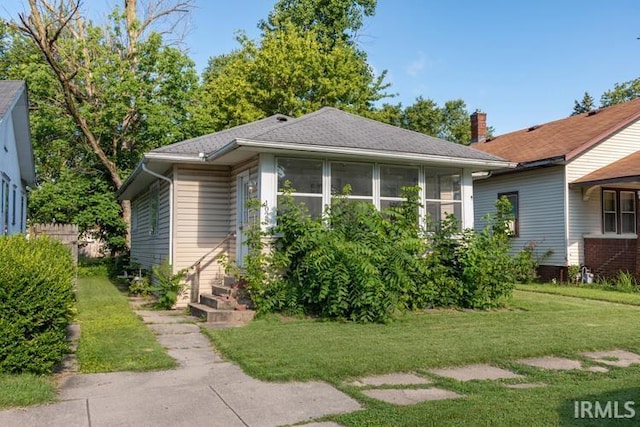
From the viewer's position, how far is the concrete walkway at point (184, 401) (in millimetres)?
4184

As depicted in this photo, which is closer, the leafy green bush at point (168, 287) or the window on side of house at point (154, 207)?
the leafy green bush at point (168, 287)

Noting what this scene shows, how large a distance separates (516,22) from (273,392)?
15.4m

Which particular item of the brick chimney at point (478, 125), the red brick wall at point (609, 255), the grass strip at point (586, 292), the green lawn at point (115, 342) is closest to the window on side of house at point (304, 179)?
the green lawn at point (115, 342)

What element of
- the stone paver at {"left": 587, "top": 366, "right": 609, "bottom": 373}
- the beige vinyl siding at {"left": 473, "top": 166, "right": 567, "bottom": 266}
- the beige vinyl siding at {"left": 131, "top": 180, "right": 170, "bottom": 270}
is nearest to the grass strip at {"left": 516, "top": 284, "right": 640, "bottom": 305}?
the beige vinyl siding at {"left": 473, "top": 166, "right": 567, "bottom": 266}

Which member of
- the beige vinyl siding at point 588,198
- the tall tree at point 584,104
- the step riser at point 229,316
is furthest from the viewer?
the tall tree at point 584,104

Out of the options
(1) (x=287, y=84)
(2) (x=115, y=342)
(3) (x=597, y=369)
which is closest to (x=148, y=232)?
(2) (x=115, y=342)

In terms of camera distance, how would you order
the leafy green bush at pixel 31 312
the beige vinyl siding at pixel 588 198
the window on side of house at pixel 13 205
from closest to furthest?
the leafy green bush at pixel 31 312
the window on side of house at pixel 13 205
the beige vinyl siding at pixel 588 198

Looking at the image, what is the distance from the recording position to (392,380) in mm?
5363

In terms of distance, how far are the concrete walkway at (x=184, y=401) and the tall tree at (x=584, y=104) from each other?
44793mm

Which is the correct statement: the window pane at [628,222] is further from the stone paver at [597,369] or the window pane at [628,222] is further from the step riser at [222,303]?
the step riser at [222,303]

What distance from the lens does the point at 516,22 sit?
16.8 m

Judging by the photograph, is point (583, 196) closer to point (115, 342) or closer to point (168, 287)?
point (168, 287)

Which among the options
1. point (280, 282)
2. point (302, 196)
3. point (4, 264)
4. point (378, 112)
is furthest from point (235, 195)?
point (378, 112)

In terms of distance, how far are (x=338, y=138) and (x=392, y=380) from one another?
18.8ft
